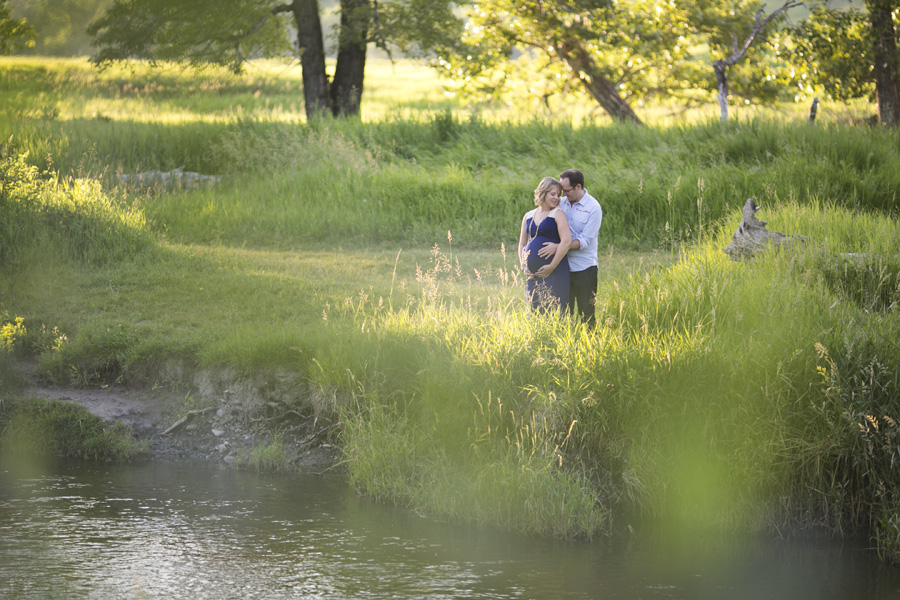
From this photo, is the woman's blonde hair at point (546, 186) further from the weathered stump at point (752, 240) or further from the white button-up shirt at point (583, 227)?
the weathered stump at point (752, 240)

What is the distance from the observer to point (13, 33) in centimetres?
1288

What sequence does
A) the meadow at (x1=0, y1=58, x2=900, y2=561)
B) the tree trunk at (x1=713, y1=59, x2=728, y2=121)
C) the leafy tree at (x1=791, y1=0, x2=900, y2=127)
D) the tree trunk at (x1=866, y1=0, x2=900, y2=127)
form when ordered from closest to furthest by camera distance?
the meadow at (x1=0, y1=58, x2=900, y2=561), the tree trunk at (x1=713, y1=59, x2=728, y2=121), the tree trunk at (x1=866, y1=0, x2=900, y2=127), the leafy tree at (x1=791, y1=0, x2=900, y2=127)

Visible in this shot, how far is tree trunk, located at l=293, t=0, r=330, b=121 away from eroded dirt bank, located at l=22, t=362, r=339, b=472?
1315cm

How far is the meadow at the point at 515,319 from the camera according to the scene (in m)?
6.91

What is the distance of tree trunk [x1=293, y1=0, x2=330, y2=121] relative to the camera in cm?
2178

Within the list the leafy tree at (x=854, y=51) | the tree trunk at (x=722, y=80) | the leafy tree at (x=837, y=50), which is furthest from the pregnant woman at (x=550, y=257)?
the leafy tree at (x=837, y=50)

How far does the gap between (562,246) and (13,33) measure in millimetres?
9347

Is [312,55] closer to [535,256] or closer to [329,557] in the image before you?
[535,256]

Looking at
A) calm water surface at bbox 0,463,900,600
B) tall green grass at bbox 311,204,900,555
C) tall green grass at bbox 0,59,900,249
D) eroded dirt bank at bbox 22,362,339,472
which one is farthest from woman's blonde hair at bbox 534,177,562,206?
tall green grass at bbox 0,59,900,249

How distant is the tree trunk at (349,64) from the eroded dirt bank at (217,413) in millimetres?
13201

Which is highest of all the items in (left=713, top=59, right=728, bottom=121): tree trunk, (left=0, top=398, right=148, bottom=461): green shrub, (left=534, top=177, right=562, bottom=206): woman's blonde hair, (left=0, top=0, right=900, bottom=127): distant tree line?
(left=0, top=0, right=900, bottom=127): distant tree line

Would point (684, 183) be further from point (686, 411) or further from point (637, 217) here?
point (686, 411)

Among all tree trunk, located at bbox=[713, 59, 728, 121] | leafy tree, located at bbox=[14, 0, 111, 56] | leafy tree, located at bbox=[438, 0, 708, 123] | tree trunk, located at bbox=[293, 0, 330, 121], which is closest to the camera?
tree trunk, located at bbox=[713, 59, 728, 121]

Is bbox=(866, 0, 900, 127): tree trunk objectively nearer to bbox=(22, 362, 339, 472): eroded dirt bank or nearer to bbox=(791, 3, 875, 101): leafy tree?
bbox=(791, 3, 875, 101): leafy tree
